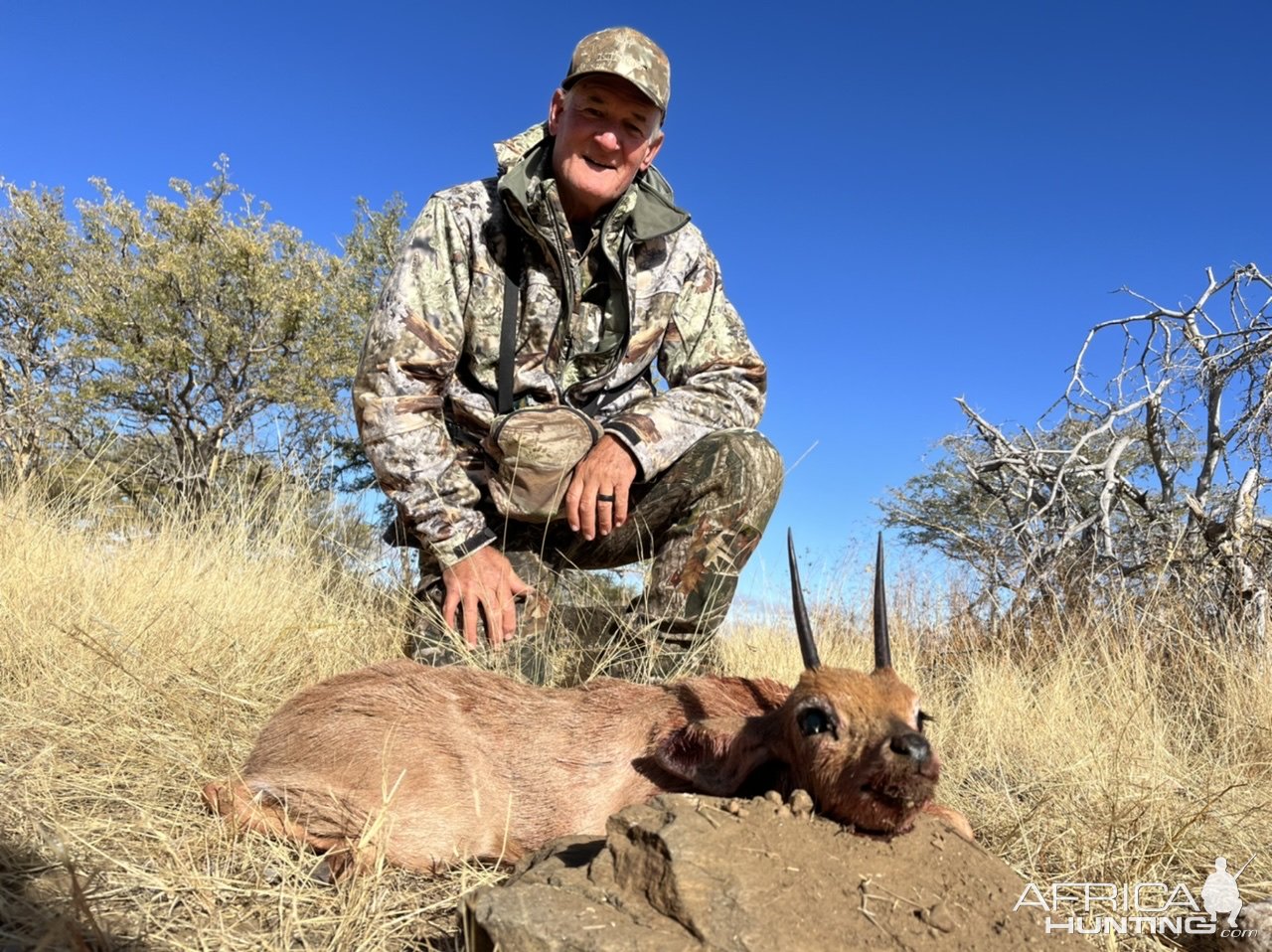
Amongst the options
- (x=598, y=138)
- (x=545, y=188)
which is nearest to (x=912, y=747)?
(x=545, y=188)

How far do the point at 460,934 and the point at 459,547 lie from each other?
270 cm

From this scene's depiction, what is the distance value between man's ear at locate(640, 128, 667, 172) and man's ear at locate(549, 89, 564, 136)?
59 cm

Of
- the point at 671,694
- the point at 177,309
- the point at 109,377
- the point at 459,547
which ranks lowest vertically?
the point at 671,694

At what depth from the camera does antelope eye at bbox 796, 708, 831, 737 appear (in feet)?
8.27

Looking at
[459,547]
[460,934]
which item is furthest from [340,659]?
[460,934]

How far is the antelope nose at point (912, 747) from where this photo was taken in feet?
7.34

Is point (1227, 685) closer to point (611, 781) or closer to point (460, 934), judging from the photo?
point (611, 781)

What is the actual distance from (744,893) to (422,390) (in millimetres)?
3631

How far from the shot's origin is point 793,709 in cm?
262

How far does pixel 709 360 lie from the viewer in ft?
18.8

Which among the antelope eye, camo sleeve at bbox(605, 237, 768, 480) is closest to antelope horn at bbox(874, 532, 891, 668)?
the antelope eye

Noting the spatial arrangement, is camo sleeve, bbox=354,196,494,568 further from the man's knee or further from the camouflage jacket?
the man's knee

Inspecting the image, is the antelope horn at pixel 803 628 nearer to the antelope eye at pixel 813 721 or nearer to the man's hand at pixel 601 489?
the antelope eye at pixel 813 721

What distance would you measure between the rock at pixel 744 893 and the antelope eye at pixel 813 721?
0.79ft
